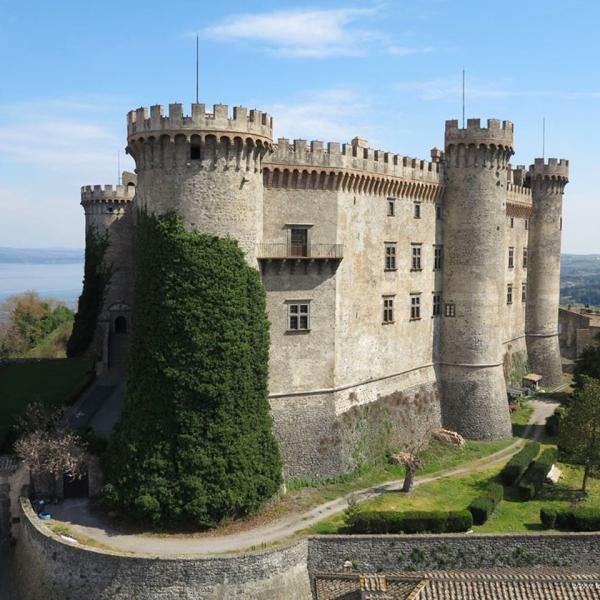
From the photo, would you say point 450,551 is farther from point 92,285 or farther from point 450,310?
point 92,285

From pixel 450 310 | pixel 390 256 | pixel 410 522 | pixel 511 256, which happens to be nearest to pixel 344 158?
pixel 390 256

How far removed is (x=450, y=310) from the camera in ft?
148

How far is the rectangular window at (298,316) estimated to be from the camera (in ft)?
114

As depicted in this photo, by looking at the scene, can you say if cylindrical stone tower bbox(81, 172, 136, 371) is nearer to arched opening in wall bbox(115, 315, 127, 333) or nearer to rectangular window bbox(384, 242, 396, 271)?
arched opening in wall bbox(115, 315, 127, 333)

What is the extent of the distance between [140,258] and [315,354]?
10.5 metres

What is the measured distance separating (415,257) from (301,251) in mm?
10513

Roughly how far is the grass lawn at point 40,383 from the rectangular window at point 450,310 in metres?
24.9

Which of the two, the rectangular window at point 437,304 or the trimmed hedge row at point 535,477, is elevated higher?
the rectangular window at point 437,304

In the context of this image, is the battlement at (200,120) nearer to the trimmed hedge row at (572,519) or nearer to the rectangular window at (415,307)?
the rectangular window at (415,307)

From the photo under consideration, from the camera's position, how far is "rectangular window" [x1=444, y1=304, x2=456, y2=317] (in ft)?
148

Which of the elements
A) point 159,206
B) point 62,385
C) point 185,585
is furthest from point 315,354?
point 62,385

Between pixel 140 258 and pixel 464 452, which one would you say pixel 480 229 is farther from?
pixel 140 258

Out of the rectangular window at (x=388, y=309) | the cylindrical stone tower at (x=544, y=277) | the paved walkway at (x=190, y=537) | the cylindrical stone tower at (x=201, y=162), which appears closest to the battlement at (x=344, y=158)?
the cylindrical stone tower at (x=201, y=162)

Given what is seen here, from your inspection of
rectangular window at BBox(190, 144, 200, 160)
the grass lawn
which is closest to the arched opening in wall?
the grass lawn
